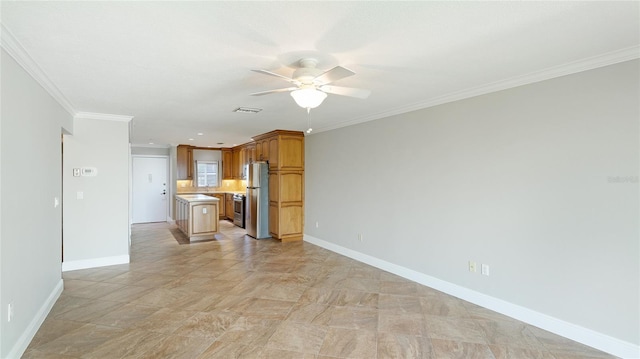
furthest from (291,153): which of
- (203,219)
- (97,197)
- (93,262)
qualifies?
(93,262)

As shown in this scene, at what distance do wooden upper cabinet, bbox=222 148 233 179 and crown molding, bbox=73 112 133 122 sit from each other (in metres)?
5.13

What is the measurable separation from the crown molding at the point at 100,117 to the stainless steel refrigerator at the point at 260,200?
103 inches

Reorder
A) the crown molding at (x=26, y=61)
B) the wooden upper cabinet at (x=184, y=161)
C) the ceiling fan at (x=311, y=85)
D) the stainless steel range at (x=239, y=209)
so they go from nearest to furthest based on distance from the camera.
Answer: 1. the crown molding at (x=26, y=61)
2. the ceiling fan at (x=311, y=85)
3. the stainless steel range at (x=239, y=209)
4. the wooden upper cabinet at (x=184, y=161)

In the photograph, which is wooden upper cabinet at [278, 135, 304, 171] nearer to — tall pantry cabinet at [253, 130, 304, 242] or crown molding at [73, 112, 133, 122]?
tall pantry cabinet at [253, 130, 304, 242]

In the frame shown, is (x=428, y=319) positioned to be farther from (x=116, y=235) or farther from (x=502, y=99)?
(x=116, y=235)

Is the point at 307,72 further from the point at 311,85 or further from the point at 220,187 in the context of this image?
the point at 220,187

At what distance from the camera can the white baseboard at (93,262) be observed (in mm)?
4633

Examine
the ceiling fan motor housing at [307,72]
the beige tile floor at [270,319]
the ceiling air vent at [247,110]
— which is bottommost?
the beige tile floor at [270,319]

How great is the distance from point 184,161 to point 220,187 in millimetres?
1387

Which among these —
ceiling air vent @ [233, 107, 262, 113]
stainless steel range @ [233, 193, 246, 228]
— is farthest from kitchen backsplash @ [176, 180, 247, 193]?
ceiling air vent @ [233, 107, 262, 113]

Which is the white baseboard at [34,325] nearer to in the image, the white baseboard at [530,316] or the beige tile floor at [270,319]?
the beige tile floor at [270,319]

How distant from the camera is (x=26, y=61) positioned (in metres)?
2.47

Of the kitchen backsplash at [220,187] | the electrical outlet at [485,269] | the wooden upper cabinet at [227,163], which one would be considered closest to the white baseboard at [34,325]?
the electrical outlet at [485,269]

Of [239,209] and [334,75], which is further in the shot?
[239,209]
